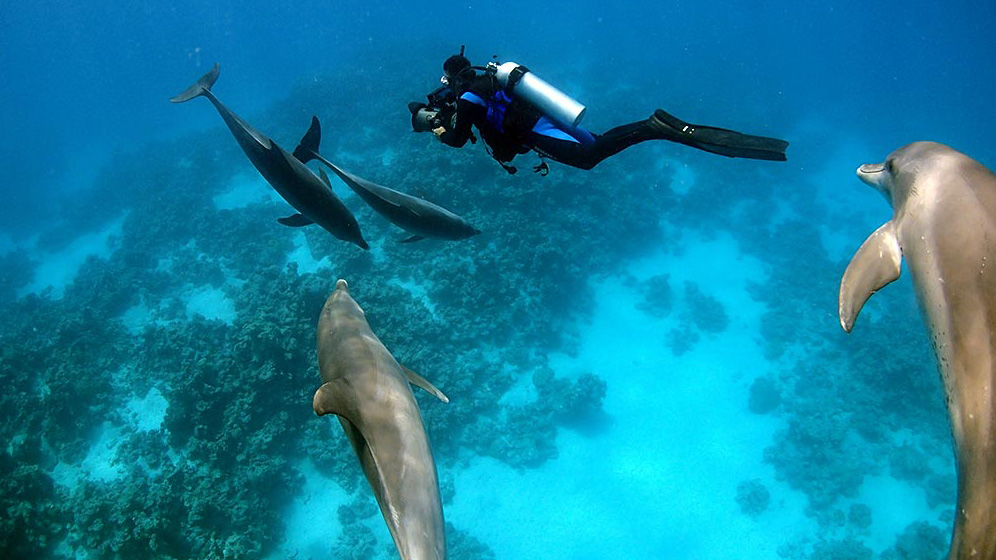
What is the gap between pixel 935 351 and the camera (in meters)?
2.68

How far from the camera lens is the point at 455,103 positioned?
5.30m

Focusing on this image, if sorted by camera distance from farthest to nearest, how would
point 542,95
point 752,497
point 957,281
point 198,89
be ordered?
1. point 752,497
2. point 198,89
3. point 542,95
4. point 957,281

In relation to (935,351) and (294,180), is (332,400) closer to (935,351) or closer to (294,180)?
(294,180)

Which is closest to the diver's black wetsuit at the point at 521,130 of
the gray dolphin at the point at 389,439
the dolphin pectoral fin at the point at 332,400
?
the gray dolphin at the point at 389,439

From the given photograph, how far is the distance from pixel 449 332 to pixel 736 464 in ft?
28.5

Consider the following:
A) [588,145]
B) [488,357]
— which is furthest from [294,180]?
[488,357]

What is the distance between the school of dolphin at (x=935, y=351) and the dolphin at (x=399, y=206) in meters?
2.22

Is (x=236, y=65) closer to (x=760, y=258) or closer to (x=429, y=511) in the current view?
(x=760, y=258)

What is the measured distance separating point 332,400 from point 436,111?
395cm

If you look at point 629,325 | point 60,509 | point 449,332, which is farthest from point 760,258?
point 60,509

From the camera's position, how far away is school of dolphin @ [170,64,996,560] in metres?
2.12

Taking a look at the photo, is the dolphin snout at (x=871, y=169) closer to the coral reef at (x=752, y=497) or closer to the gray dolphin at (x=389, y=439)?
the gray dolphin at (x=389, y=439)

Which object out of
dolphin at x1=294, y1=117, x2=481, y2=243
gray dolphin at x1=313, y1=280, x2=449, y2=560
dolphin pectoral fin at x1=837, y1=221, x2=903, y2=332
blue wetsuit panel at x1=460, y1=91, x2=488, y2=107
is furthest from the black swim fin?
gray dolphin at x1=313, y1=280, x2=449, y2=560

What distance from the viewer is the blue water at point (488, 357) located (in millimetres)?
10047
